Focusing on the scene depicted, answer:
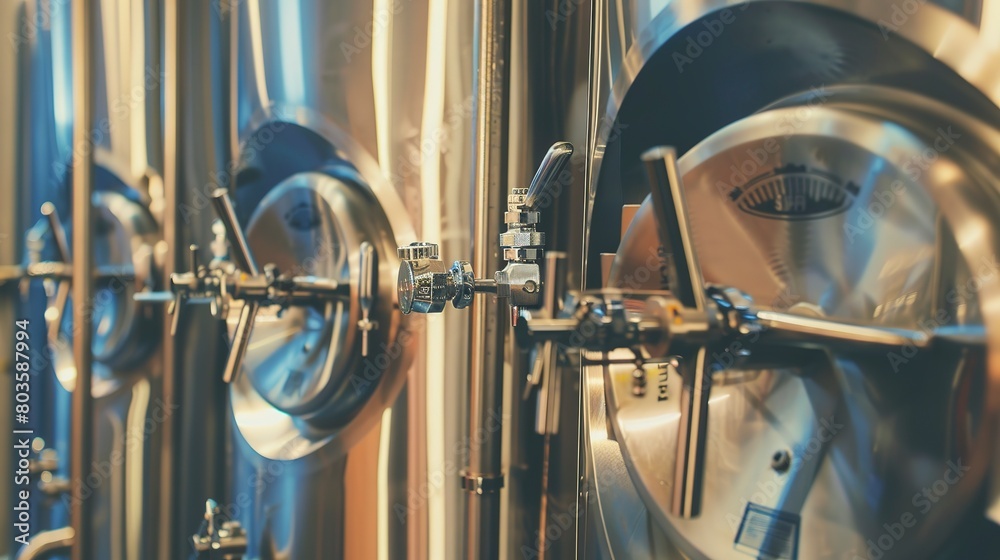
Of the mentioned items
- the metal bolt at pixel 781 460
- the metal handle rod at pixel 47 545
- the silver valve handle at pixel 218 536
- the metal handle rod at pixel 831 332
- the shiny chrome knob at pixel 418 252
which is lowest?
the metal handle rod at pixel 47 545

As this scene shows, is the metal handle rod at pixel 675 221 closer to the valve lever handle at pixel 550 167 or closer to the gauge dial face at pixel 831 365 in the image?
the gauge dial face at pixel 831 365

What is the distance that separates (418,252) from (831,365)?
424mm

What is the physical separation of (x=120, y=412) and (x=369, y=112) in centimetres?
105

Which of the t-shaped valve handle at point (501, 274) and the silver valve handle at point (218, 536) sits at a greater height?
the t-shaped valve handle at point (501, 274)

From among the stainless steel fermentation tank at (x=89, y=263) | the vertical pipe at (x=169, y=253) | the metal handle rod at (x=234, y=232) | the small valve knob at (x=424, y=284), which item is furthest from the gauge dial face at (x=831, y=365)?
the stainless steel fermentation tank at (x=89, y=263)

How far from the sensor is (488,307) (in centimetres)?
92

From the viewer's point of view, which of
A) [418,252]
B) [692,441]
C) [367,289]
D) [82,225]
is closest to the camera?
[692,441]

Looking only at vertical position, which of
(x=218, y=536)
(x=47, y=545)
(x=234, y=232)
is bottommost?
(x=47, y=545)

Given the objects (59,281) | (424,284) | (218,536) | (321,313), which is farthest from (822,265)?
(59,281)

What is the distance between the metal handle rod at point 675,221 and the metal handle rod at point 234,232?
2.55 ft

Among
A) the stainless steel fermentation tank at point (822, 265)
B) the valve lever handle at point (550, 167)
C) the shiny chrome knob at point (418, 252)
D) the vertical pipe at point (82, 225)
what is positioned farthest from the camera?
the vertical pipe at point (82, 225)

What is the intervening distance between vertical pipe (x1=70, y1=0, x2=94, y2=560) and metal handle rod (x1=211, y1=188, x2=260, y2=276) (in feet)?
1.66

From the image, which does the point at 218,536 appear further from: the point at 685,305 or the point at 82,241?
the point at 685,305

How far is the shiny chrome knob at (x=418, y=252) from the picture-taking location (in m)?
0.83
